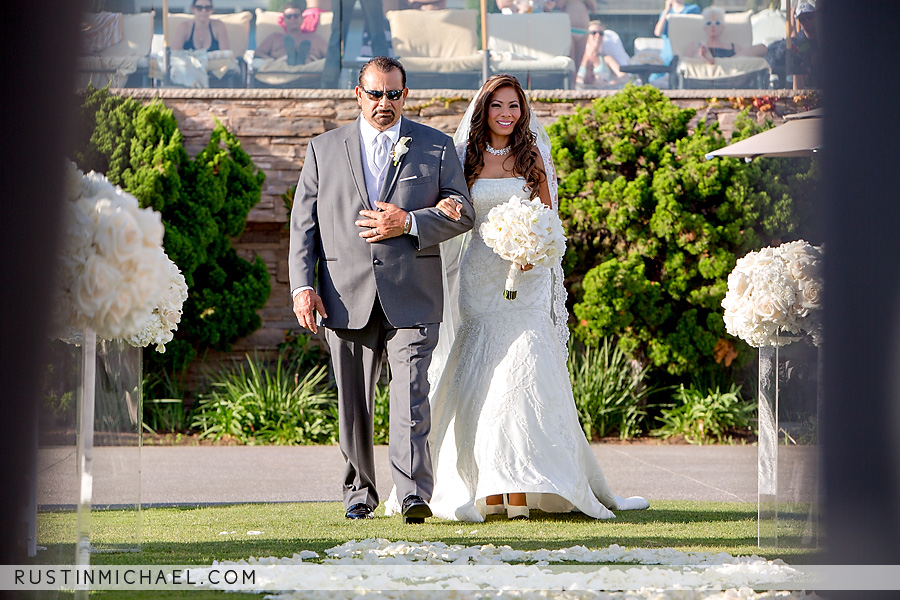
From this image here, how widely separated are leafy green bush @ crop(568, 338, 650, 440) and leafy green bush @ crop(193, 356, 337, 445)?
236 cm

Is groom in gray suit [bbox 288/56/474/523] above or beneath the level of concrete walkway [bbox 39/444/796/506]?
above

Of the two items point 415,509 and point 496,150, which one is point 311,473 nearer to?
point 415,509

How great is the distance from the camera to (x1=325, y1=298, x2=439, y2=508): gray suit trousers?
4758 mm

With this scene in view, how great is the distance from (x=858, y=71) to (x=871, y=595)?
1.16m

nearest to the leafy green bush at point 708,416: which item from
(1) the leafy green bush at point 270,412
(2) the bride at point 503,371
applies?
(1) the leafy green bush at point 270,412

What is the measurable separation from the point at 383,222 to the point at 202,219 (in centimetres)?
496

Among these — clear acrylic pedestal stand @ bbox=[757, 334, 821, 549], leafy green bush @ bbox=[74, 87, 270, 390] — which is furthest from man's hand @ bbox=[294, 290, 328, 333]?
leafy green bush @ bbox=[74, 87, 270, 390]

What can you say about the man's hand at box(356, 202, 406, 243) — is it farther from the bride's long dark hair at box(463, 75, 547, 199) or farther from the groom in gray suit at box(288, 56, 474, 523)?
the bride's long dark hair at box(463, 75, 547, 199)

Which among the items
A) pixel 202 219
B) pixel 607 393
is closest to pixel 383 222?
pixel 607 393

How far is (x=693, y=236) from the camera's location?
9117mm

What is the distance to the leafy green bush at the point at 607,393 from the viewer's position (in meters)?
9.02

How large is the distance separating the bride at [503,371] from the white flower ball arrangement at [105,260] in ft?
7.77

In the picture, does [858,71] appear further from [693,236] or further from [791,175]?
[693,236]

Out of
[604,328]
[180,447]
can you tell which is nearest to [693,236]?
[604,328]
